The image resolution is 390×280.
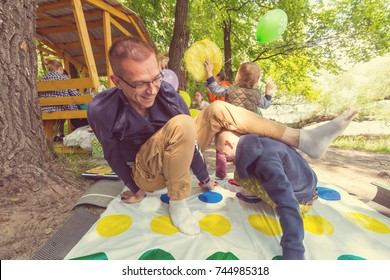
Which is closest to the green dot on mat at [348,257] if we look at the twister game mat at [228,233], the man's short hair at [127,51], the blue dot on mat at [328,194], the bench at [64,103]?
the twister game mat at [228,233]

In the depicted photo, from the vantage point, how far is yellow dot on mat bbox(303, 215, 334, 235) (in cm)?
140

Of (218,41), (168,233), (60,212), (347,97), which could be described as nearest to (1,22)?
(60,212)

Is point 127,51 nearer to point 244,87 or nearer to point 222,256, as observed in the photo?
point 222,256

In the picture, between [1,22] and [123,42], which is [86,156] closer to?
[1,22]

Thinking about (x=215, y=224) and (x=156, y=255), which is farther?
(x=215, y=224)

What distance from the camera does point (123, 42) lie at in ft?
4.19

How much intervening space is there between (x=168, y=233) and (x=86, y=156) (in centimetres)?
225

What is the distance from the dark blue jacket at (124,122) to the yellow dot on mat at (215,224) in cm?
49

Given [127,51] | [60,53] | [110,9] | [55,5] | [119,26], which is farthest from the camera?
[60,53]

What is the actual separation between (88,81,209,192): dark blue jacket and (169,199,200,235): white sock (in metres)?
0.40

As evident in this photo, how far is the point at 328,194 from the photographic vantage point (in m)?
1.87

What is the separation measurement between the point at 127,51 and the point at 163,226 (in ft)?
3.54

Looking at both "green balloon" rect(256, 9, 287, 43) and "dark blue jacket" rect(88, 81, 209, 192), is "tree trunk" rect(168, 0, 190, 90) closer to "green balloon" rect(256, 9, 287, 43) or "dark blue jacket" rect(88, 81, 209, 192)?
"green balloon" rect(256, 9, 287, 43)

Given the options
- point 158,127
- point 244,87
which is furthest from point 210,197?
point 244,87
